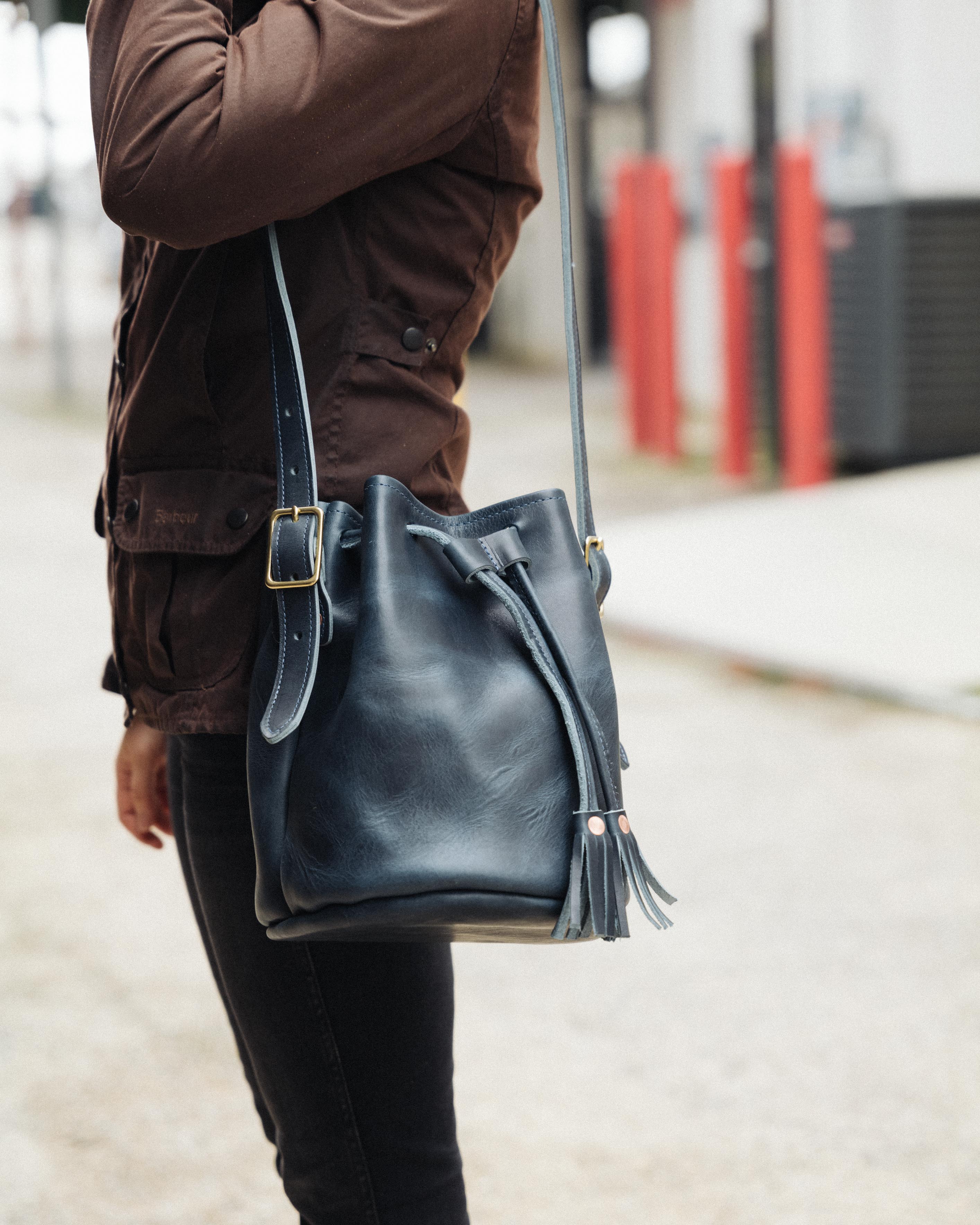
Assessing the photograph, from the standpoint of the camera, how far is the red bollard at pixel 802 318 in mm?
7191

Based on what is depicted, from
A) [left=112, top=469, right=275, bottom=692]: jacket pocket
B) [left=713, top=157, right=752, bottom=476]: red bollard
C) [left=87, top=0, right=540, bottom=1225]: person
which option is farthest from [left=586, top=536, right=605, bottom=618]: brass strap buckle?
[left=713, top=157, right=752, bottom=476]: red bollard

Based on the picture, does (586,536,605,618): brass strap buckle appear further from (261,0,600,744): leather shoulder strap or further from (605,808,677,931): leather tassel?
(605,808,677,931): leather tassel

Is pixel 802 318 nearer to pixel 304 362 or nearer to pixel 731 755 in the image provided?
pixel 731 755

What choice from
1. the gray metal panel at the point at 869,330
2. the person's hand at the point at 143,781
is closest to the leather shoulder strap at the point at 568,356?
→ the person's hand at the point at 143,781

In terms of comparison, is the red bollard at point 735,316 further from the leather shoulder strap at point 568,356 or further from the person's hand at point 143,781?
the leather shoulder strap at point 568,356

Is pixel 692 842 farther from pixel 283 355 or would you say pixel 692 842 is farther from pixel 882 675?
pixel 283 355

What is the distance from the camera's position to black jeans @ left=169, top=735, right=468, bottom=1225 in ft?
3.80

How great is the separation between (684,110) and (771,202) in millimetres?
4068

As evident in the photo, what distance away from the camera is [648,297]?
334 inches

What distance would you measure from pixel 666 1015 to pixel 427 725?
1769 millimetres

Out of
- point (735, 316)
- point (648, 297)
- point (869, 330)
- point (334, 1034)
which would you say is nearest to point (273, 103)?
point (334, 1034)

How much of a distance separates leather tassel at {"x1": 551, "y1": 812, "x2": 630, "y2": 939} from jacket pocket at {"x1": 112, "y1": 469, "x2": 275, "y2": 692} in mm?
304

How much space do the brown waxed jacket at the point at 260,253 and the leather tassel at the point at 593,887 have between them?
0.29 meters

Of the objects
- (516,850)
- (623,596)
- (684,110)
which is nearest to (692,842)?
(623,596)
